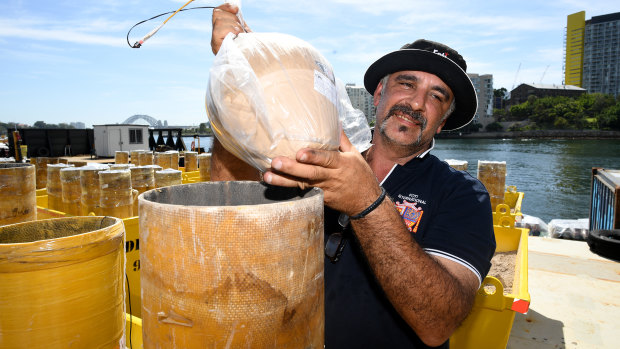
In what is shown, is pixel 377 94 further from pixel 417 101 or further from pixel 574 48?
pixel 574 48

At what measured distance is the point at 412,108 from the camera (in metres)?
2.44

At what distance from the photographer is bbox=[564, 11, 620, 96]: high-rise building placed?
428ft

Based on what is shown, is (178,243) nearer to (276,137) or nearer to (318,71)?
(276,137)

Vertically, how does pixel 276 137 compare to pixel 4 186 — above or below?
above

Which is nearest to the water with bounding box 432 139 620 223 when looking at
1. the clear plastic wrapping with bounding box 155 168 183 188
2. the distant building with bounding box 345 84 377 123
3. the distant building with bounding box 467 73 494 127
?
the distant building with bounding box 345 84 377 123

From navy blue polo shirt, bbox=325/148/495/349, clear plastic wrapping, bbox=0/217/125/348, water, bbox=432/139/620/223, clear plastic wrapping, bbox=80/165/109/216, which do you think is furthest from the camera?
water, bbox=432/139/620/223

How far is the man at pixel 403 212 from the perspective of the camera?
140 centimetres

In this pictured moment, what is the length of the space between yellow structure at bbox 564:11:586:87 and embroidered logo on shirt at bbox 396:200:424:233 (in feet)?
563

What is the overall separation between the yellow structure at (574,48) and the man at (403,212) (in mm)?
170956

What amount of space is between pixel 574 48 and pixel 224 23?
6996 inches

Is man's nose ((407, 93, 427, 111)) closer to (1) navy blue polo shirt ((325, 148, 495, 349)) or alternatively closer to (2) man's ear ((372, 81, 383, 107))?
(2) man's ear ((372, 81, 383, 107))

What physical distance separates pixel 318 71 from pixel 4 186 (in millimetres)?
3886

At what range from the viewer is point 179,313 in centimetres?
94

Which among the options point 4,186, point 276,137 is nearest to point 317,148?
point 276,137
